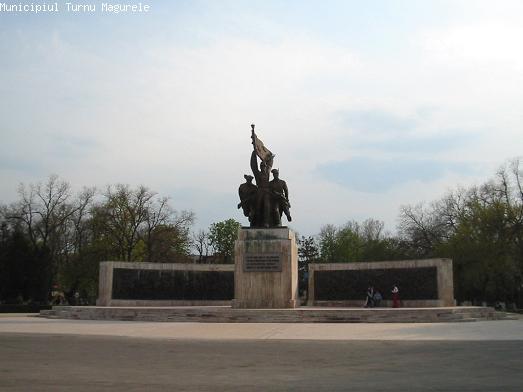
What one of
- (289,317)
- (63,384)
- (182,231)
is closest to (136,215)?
(182,231)

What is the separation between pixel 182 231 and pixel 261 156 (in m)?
32.9

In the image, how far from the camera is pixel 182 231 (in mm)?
59469

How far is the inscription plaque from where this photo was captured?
26125 millimetres

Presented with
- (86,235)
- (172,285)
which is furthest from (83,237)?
(172,285)

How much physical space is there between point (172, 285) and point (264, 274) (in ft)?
27.3

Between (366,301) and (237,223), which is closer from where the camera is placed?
(366,301)

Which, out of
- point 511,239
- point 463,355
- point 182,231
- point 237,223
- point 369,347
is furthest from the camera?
point 237,223

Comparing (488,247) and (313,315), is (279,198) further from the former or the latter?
(488,247)

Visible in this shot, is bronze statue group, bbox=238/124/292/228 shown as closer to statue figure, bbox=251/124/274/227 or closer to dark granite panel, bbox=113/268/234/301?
statue figure, bbox=251/124/274/227

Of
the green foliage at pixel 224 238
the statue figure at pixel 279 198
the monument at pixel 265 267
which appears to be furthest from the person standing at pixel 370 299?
the green foliage at pixel 224 238

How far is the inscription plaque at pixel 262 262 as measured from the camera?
85.7ft

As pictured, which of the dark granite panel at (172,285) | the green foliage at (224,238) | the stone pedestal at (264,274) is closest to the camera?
the stone pedestal at (264,274)

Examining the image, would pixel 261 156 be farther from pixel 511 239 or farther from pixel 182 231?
pixel 182 231

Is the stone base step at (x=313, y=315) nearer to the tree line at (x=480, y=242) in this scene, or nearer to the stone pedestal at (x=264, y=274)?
the stone pedestal at (x=264, y=274)
